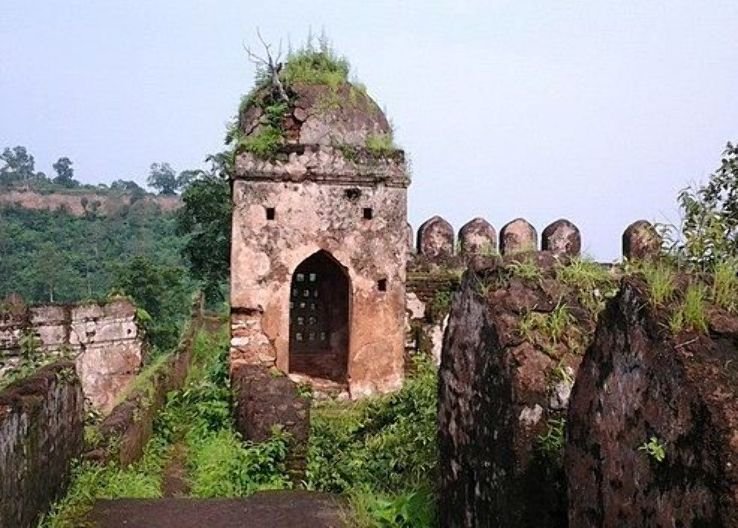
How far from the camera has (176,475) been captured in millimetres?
8570

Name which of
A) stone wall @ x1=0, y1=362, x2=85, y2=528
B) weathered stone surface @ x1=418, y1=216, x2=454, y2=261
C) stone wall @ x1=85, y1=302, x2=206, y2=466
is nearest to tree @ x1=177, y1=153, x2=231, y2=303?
stone wall @ x1=85, y1=302, x2=206, y2=466

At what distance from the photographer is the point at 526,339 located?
3.98 m

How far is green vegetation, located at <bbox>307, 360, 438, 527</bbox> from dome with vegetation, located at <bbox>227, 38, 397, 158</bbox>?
292cm

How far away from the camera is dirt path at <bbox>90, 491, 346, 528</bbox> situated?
18.6ft

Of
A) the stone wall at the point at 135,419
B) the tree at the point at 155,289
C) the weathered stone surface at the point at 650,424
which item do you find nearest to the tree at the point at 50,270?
the tree at the point at 155,289

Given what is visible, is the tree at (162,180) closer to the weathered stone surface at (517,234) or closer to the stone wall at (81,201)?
the stone wall at (81,201)

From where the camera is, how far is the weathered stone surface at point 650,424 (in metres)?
2.52

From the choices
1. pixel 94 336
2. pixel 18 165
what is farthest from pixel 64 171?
pixel 94 336

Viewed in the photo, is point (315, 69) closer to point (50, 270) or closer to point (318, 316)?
point (318, 316)

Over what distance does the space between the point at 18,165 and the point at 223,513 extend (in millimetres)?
66477

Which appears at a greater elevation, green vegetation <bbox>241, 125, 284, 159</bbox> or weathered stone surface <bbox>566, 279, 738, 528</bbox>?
green vegetation <bbox>241, 125, 284, 159</bbox>

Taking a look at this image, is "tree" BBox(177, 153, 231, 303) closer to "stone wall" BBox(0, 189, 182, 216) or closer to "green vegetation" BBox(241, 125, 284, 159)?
"green vegetation" BBox(241, 125, 284, 159)

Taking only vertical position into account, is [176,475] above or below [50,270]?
below

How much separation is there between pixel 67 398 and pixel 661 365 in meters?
4.38
